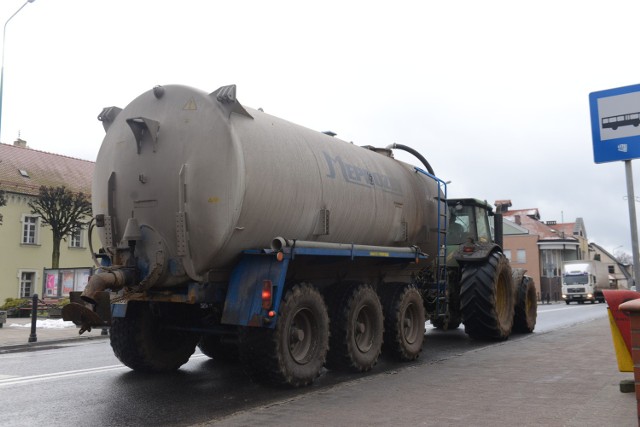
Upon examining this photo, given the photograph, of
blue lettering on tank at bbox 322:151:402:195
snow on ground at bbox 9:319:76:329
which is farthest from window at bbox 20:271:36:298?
blue lettering on tank at bbox 322:151:402:195

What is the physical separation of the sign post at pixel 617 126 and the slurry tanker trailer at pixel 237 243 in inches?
133

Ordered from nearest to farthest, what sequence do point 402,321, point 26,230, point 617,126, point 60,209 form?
point 617,126 → point 402,321 → point 60,209 → point 26,230

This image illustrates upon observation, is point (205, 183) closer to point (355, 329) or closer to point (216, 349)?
point (355, 329)

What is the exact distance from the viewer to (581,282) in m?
41.8

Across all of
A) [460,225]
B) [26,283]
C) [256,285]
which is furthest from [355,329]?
[26,283]

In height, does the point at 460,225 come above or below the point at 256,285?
above

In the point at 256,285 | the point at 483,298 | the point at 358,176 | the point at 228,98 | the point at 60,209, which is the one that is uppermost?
the point at 60,209

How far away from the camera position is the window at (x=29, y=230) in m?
34.8

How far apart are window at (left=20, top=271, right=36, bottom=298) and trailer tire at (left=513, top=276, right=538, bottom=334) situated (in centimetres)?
2987

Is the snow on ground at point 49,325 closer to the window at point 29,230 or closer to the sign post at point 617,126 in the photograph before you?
the sign post at point 617,126

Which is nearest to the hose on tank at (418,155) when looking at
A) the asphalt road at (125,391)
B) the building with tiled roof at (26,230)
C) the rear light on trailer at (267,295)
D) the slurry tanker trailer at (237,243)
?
the slurry tanker trailer at (237,243)

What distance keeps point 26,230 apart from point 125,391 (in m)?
31.6

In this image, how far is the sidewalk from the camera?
13.4m

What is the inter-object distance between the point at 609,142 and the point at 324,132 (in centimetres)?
456
